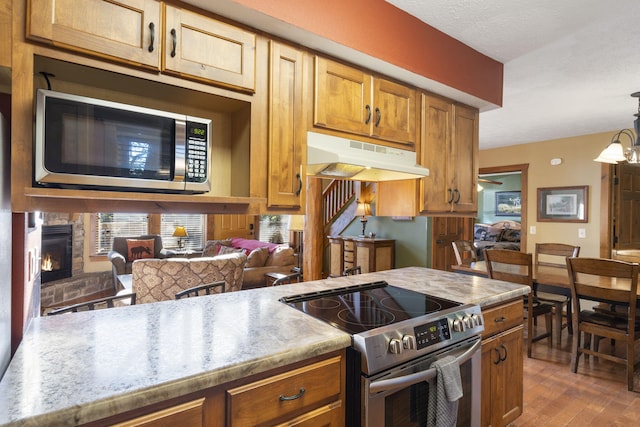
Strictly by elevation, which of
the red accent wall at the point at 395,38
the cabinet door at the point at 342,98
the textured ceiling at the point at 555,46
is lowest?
the cabinet door at the point at 342,98

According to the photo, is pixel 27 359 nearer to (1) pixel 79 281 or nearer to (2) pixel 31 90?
(2) pixel 31 90

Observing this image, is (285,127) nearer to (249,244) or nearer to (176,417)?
(176,417)

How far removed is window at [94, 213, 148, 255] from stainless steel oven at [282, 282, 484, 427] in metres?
5.86

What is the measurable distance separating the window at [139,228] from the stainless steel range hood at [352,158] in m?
4.38

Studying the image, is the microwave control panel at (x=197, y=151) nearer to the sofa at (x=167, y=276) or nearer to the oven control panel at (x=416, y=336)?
the oven control panel at (x=416, y=336)

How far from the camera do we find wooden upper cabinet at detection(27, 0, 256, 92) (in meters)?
1.12

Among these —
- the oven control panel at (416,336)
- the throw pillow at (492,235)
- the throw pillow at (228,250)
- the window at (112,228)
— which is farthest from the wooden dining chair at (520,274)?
the throw pillow at (492,235)

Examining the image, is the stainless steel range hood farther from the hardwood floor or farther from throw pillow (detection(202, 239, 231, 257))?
throw pillow (detection(202, 239, 231, 257))

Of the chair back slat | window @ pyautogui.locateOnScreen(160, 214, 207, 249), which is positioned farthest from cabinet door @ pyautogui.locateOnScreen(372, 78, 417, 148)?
window @ pyautogui.locateOnScreen(160, 214, 207, 249)

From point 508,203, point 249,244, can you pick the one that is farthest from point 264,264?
point 508,203

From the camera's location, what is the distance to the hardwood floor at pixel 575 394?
2.27 meters

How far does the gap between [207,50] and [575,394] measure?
3.35 metres

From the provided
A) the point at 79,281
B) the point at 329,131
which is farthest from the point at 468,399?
the point at 79,281

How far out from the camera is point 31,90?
1.09 m
